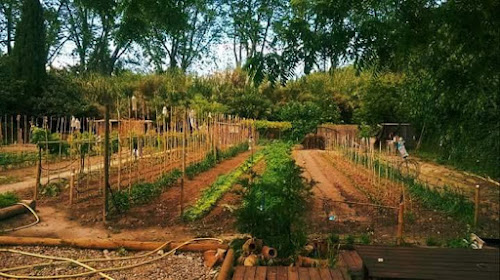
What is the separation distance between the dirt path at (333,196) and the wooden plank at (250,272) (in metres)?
1.33

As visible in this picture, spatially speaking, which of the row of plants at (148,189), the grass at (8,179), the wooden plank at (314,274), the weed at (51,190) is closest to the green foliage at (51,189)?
the weed at (51,190)

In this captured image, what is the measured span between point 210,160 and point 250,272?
461 inches

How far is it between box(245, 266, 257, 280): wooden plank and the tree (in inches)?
939

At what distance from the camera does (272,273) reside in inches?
166

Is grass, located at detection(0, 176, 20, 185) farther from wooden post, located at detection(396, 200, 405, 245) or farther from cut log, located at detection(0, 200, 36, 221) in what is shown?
wooden post, located at detection(396, 200, 405, 245)

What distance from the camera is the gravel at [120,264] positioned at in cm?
495

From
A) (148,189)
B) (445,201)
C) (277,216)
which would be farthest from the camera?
(148,189)

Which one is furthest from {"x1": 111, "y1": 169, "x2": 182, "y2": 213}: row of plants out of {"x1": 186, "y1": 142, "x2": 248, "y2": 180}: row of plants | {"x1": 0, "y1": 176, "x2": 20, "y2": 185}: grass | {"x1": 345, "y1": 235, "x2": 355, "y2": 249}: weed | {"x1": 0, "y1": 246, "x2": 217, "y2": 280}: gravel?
{"x1": 345, "y1": 235, "x2": 355, "y2": 249}: weed

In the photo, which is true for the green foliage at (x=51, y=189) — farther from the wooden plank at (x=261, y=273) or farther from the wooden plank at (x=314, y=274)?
the wooden plank at (x=314, y=274)

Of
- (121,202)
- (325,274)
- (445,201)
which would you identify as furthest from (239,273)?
(445,201)

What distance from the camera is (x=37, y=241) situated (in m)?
6.05

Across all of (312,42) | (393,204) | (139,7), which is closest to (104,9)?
(139,7)

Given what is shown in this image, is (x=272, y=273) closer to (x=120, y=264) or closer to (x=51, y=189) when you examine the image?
(x=120, y=264)

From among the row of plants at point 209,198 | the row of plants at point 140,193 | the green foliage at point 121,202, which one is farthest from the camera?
the row of plants at point 140,193
